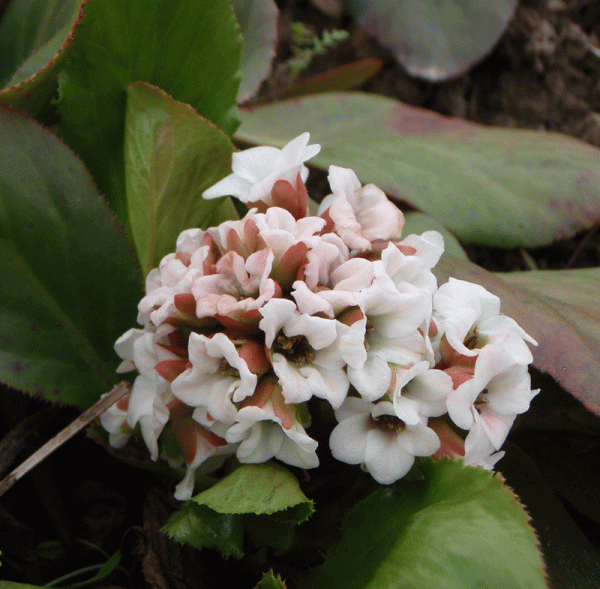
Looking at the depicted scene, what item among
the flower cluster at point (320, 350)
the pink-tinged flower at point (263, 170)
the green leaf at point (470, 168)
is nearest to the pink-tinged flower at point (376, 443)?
the flower cluster at point (320, 350)

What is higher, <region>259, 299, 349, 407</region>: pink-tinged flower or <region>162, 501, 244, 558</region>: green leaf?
<region>259, 299, 349, 407</region>: pink-tinged flower

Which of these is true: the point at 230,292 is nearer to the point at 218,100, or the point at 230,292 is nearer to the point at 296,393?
the point at 296,393

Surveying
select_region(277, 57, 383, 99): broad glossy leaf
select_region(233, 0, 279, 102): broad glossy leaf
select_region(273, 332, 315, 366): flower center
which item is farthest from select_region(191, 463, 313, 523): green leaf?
select_region(277, 57, 383, 99): broad glossy leaf

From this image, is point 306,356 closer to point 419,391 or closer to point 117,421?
point 419,391

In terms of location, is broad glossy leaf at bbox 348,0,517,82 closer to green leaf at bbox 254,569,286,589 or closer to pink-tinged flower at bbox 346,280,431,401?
pink-tinged flower at bbox 346,280,431,401

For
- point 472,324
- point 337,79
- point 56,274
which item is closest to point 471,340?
point 472,324

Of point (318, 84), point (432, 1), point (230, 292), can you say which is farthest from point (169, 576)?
point (432, 1)

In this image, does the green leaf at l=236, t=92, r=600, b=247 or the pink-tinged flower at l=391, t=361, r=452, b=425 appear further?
the green leaf at l=236, t=92, r=600, b=247
